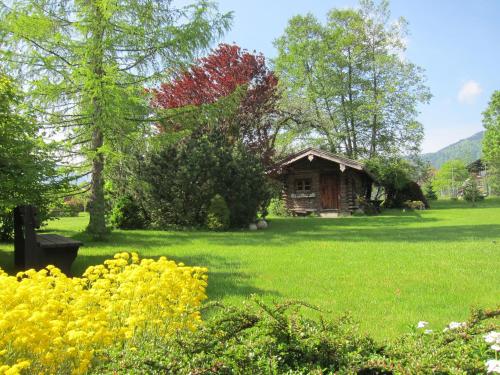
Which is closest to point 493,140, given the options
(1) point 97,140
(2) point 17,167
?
(1) point 97,140

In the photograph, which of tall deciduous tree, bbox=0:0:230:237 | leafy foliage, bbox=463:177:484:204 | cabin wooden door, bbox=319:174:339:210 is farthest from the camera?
leafy foliage, bbox=463:177:484:204

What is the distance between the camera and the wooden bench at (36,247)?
626 centimetres

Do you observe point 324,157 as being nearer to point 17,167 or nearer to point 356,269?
point 356,269

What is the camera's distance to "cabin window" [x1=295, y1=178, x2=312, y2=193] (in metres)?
27.5

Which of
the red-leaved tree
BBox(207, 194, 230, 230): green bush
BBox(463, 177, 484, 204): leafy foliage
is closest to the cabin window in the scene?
the red-leaved tree

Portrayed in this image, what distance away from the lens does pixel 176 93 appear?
1989 cm

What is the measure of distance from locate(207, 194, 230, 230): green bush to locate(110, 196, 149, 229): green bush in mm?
2822

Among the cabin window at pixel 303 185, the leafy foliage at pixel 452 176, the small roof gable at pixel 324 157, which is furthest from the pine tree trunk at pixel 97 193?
the leafy foliage at pixel 452 176

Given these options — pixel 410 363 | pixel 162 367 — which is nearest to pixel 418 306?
pixel 410 363

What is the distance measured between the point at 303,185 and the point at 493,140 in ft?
120

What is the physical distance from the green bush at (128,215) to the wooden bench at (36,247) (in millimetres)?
9092

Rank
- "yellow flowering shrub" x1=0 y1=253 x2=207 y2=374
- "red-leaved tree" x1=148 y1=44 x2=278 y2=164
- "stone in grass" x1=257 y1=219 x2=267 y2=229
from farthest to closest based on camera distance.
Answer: "red-leaved tree" x1=148 y1=44 x2=278 y2=164 → "stone in grass" x1=257 y1=219 x2=267 y2=229 → "yellow flowering shrub" x1=0 y1=253 x2=207 y2=374

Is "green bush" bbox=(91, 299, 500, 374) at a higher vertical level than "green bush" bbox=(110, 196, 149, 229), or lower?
lower

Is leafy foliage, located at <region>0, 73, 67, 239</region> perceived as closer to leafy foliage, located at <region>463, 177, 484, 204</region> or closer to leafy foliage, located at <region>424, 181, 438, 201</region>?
leafy foliage, located at <region>463, 177, 484, 204</region>
